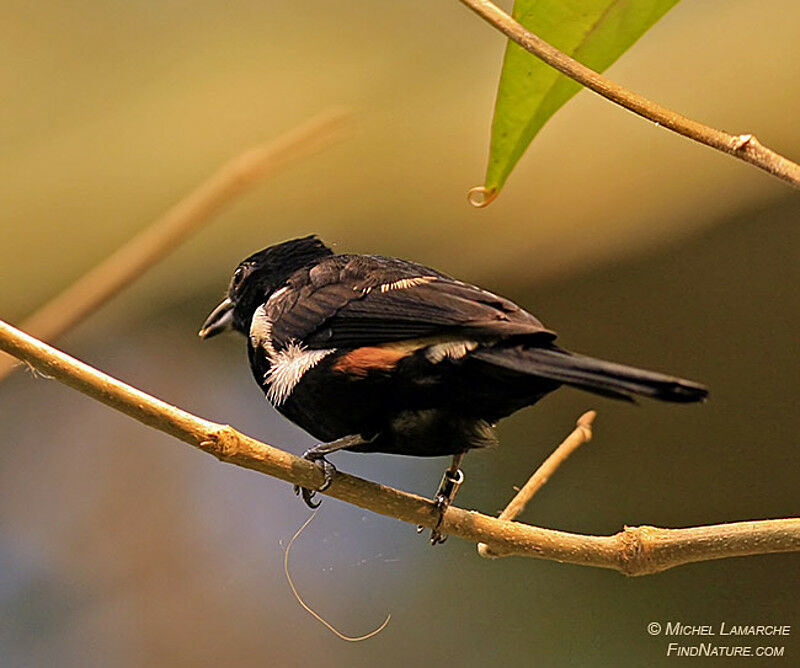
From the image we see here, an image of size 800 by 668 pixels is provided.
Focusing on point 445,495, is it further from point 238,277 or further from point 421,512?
point 238,277

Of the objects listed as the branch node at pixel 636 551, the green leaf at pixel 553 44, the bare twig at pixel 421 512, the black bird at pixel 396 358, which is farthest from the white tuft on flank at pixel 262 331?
the branch node at pixel 636 551

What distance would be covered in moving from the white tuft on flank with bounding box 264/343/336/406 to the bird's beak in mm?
267

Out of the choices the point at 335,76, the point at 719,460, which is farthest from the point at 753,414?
the point at 335,76

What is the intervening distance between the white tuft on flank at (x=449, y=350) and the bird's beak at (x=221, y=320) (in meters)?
0.53

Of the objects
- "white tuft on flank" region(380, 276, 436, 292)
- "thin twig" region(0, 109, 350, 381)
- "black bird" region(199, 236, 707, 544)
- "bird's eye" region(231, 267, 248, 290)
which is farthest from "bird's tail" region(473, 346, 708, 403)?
"bird's eye" region(231, 267, 248, 290)

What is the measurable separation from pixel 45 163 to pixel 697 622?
2129 millimetres

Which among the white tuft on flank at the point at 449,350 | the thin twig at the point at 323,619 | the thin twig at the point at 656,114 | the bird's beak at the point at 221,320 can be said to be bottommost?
the thin twig at the point at 323,619

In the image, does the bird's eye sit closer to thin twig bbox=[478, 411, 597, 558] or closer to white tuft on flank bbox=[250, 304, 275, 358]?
white tuft on flank bbox=[250, 304, 275, 358]

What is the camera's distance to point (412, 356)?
1127 mm

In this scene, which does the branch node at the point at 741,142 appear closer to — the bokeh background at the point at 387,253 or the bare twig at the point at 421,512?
the bare twig at the point at 421,512

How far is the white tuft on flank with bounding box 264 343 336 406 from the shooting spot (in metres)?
1.23

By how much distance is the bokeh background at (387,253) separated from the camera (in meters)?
1.87

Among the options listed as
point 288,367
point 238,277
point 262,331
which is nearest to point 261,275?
point 238,277

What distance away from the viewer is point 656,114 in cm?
95
